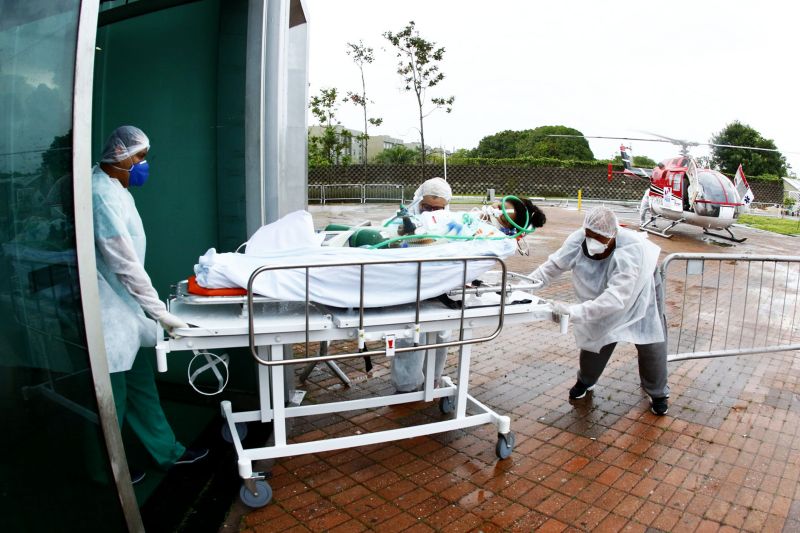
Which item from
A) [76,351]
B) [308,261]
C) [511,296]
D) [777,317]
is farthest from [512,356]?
[777,317]

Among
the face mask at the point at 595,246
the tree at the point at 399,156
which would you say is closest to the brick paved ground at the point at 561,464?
the face mask at the point at 595,246

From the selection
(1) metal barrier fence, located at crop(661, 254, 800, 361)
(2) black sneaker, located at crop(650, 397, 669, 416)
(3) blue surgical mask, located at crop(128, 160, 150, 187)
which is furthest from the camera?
(1) metal barrier fence, located at crop(661, 254, 800, 361)

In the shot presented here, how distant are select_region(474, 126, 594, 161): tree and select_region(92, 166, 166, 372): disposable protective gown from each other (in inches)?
1919

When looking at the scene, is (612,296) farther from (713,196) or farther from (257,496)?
(713,196)

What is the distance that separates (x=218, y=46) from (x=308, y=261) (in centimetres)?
219

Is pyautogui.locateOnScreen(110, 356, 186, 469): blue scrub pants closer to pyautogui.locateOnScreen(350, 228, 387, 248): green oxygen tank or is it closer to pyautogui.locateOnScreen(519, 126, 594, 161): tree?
pyautogui.locateOnScreen(350, 228, 387, 248): green oxygen tank

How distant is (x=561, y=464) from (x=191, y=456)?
2.35 m

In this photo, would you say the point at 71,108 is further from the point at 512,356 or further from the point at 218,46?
the point at 512,356

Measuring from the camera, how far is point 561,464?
145 inches

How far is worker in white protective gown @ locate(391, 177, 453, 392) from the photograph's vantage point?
4082 mm

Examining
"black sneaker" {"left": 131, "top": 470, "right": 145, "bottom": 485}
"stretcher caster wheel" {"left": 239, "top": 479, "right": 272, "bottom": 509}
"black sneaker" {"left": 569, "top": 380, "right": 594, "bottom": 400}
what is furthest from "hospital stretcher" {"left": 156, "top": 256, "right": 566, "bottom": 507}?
"black sneaker" {"left": 569, "top": 380, "right": 594, "bottom": 400}

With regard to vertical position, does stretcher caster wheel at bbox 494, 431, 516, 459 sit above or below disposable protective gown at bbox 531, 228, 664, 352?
below

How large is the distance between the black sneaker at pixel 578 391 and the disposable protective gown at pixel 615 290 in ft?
1.47

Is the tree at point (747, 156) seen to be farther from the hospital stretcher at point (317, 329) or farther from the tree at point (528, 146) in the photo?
the hospital stretcher at point (317, 329)
